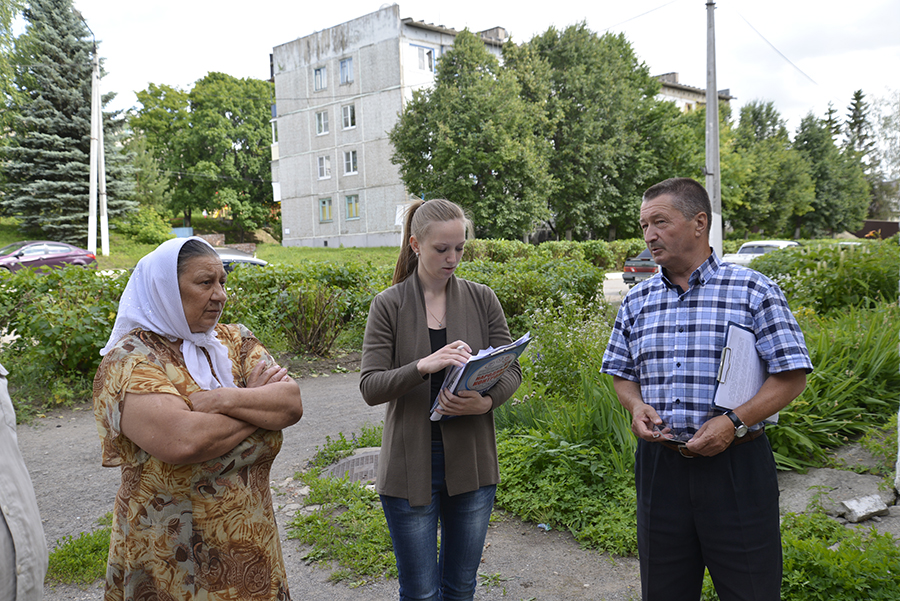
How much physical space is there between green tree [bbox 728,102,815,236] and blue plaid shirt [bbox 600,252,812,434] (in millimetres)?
46649

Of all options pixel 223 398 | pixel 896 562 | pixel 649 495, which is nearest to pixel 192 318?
pixel 223 398

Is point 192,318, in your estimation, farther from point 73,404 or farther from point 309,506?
point 73,404

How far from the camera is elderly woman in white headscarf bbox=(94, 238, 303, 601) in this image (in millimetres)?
1927

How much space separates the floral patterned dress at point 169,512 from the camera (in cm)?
196

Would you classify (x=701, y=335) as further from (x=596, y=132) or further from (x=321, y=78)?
(x=321, y=78)

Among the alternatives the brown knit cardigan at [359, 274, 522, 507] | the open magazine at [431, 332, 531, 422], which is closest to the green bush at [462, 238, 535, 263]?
the brown knit cardigan at [359, 274, 522, 507]

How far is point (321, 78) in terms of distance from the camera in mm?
41031

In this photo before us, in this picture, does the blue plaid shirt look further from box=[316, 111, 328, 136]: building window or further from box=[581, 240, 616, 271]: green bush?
box=[316, 111, 328, 136]: building window

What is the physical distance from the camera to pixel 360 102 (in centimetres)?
3888

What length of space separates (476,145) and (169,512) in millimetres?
30393

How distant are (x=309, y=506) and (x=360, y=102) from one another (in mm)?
37137

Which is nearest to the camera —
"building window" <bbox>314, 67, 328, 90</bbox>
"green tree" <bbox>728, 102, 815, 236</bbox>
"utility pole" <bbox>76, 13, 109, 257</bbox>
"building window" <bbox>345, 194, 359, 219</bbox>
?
"utility pole" <bbox>76, 13, 109, 257</bbox>

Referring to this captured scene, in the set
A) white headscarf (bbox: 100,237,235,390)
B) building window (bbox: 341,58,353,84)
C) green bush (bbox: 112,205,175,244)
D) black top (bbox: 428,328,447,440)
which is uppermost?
building window (bbox: 341,58,353,84)

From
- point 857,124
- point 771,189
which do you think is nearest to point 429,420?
point 771,189
